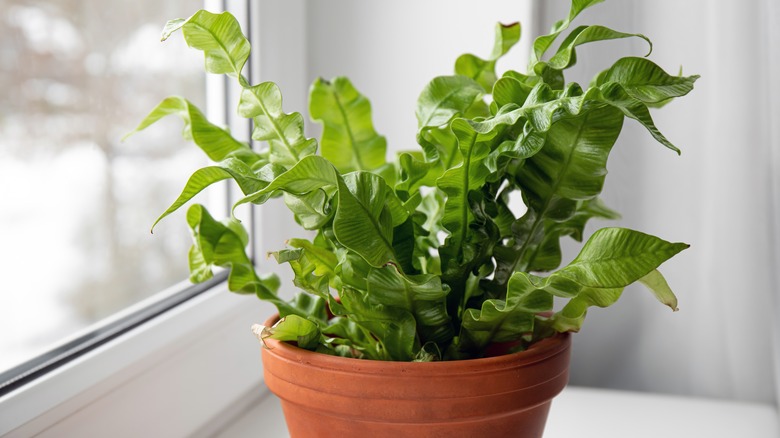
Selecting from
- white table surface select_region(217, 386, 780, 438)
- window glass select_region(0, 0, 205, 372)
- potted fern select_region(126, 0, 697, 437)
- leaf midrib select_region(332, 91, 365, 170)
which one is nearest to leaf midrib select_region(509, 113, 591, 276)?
potted fern select_region(126, 0, 697, 437)

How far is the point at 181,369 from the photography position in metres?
0.80

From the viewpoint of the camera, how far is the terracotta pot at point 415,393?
1.77 feet

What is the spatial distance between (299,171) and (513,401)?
0.23m

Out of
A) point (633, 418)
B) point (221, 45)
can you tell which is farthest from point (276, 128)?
point (633, 418)

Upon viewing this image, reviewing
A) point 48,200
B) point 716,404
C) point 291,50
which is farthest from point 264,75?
point 716,404

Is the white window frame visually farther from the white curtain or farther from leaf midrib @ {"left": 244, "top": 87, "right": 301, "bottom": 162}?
the white curtain

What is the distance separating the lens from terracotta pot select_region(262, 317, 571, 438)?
541 mm

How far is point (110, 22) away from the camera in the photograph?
80 centimetres

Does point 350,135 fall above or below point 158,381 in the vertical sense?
above

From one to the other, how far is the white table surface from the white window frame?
5 cm

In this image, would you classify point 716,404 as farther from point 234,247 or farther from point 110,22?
point 110,22

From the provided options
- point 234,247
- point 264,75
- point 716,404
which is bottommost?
point 716,404

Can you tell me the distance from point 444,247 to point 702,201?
546mm

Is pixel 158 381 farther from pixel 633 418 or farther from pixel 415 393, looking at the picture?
pixel 633 418
